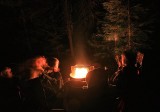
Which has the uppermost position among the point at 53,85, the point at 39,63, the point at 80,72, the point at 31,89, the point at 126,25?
the point at 126,25

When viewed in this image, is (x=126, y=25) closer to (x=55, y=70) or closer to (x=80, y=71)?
(x=80, y=71)

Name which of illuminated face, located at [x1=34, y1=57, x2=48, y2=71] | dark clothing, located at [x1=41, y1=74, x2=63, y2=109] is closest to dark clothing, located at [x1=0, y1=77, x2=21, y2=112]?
illuminated face, located at [x1=34, y1=57, x2=48, y2=71]

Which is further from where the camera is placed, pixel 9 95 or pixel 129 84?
pixel 9 95

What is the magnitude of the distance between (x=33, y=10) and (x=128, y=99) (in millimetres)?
7164

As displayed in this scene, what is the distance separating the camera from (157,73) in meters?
8.58

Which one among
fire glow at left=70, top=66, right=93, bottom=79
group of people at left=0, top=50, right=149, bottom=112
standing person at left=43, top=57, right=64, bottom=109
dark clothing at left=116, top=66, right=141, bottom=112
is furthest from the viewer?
standing person at left=43, top=57, right=64, bottom=109

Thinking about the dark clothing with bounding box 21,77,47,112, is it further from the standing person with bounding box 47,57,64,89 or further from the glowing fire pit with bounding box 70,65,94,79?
the standing person with bounding box 47,57,64,89

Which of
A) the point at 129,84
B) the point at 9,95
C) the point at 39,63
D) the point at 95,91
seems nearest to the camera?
the point at 95,91

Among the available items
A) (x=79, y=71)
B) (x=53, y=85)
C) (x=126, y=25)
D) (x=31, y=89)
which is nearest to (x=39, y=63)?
(x=53, y=85)

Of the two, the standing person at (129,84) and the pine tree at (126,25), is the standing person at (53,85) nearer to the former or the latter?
the pine tree at (126,25)

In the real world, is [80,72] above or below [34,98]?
above

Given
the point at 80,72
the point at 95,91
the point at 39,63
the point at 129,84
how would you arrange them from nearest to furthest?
the point at 95,91
the point at 129,84
the point at 80,72
the point at 39,63

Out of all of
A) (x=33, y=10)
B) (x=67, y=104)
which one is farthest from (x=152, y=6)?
(x=67, y=104)

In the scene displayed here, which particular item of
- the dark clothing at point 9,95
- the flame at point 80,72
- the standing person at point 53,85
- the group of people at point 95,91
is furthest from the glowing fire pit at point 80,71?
the dark clothing at point 9,95
